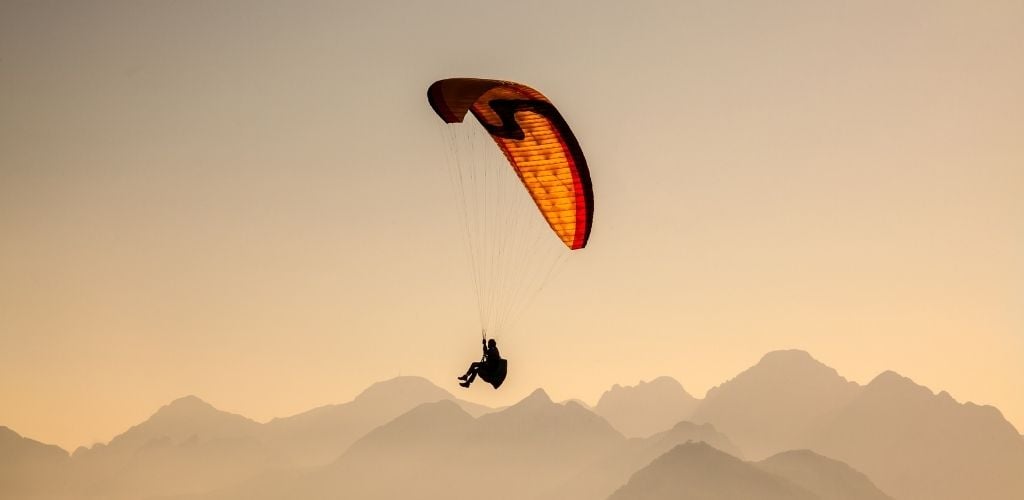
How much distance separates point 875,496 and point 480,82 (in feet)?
A: 627

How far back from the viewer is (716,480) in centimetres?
19212

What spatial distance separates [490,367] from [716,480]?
6929 inches

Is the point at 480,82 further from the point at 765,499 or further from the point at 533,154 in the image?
the point at 765,499

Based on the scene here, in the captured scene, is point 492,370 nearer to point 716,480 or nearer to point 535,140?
point 535,140

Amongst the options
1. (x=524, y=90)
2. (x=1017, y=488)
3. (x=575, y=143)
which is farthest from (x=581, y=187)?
(x=1017, y=488)

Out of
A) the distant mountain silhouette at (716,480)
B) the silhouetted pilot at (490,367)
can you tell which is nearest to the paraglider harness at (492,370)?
the silhouetted pilot at (490,367)

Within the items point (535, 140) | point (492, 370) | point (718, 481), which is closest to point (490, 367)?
point (492, 370)

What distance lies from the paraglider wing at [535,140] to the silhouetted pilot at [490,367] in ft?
8.65

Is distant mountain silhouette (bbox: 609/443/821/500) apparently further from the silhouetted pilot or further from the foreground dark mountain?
the silhouetted pilot

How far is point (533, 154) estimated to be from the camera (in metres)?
23.2

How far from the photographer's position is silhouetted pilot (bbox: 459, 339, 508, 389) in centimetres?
2291

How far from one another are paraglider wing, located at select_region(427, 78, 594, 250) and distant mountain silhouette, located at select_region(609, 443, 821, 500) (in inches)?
6828

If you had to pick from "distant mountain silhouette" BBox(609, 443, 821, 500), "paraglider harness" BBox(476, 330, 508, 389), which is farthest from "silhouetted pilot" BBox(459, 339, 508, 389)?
"distant mountain silhouette" BBox(609, 443, 821, 500)

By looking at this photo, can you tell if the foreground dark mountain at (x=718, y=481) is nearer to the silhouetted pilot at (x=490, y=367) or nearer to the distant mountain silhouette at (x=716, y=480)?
the distant mountain silhouette at (x=716, y=480)
